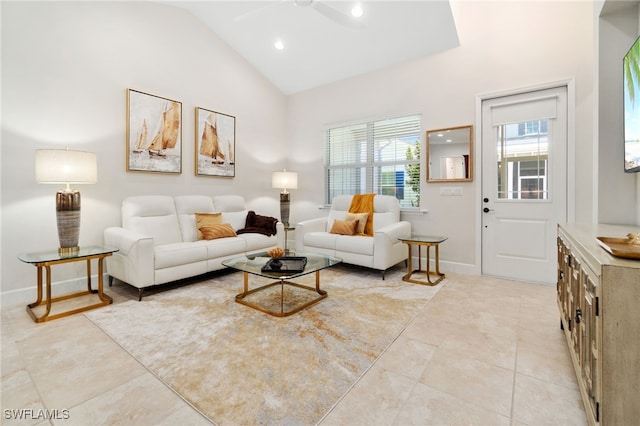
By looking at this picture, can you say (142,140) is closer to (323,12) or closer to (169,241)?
(169,241)

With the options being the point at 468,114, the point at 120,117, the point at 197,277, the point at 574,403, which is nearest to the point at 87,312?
the point at 197,277

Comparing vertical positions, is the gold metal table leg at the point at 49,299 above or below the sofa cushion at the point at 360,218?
below

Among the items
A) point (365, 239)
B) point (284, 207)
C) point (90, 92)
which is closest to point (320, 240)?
point (365, 239)

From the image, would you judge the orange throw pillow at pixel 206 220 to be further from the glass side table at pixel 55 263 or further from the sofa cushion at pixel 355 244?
the sofa cushion at pixel 355 244

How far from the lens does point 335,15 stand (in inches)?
122

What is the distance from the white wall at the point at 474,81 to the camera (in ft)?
10.2

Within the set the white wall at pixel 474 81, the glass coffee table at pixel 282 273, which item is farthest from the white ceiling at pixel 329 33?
the glass coffee table at pixel 282 273

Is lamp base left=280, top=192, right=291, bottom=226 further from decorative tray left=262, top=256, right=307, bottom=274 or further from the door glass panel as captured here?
the door glass panel

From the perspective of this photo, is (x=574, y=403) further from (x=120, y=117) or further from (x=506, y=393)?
(x=120, y=117)

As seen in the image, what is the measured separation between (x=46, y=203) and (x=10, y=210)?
A: 0.26 metres

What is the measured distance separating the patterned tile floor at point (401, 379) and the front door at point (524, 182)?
1170mm

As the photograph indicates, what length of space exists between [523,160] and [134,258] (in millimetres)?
4248

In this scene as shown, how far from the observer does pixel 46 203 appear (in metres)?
2.96

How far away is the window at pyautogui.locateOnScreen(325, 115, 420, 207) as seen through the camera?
428 cm
